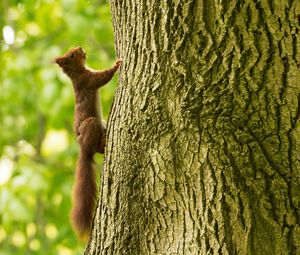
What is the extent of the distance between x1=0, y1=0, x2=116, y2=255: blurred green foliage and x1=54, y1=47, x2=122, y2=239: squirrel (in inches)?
49.2

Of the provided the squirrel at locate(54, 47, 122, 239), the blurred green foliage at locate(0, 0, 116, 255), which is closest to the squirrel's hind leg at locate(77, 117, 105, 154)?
the squirrel at locate(54, 47, 122, 239)

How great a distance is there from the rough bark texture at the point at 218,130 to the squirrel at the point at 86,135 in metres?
0.41

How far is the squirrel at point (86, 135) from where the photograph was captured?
112 inches

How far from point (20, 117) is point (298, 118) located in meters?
6.24

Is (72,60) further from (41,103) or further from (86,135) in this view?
(41,103)

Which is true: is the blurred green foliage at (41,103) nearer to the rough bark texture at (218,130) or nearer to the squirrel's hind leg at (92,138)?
the squirrel's hind leg at (92,138)

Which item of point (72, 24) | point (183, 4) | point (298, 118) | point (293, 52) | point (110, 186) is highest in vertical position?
point (72, 24)

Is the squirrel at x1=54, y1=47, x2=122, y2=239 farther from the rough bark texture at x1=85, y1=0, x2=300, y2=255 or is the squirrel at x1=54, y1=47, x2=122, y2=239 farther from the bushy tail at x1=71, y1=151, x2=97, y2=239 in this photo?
the rough bark texture at x1=85, y1=0, x2=300, y2=255

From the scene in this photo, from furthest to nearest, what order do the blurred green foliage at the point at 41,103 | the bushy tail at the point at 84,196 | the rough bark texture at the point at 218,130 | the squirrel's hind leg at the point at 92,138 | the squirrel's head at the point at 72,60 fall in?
the blurred green foliage at the point at 41,103 < the squirrel's head at the point at 72,60 < the squirrel's hind leg at the point at 92,138 < the bushy tail at the point at 84,196 < the rough bark texture at the point at 218,130

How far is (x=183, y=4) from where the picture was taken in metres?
2.34

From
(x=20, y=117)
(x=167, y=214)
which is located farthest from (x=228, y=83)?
(x=20, y=117)

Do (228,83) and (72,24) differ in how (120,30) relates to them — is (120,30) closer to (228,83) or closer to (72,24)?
(228,83)

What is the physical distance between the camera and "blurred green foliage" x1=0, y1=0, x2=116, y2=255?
521 centimetres

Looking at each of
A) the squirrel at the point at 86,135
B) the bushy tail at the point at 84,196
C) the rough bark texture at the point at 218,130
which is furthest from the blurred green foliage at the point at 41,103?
the rough bark texture at the point at 218,130
